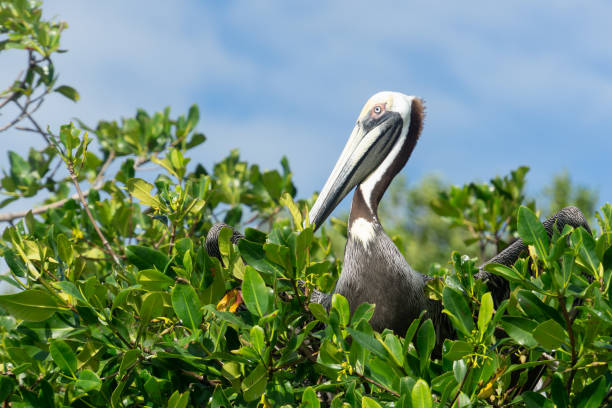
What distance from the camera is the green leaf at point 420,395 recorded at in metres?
1.71

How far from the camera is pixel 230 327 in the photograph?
7.13 feet

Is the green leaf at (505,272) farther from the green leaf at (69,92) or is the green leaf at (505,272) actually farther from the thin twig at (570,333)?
the green leaf at (69,92)

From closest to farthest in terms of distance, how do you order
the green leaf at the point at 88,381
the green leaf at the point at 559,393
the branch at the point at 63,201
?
1. the green leaf at the point at 559,393
2. the green leaf at the point at 88,381
3. the branch at the point at 63,201

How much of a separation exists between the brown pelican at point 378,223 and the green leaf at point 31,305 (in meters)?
1.59

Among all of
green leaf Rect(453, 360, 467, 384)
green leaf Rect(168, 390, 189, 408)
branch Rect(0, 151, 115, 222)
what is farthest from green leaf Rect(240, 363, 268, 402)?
branch Rect(0, 151, 115, 222)

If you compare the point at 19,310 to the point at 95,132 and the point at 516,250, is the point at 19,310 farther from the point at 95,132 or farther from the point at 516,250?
the point at 95,132

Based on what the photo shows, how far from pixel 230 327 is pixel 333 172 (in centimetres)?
204

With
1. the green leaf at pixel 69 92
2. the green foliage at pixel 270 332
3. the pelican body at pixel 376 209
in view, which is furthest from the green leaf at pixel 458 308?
the green leaf at pixel 69 92

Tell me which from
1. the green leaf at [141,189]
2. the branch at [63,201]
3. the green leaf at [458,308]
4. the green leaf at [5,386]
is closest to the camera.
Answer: the green leaf at [458,308]

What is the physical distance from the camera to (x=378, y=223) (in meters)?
3.60

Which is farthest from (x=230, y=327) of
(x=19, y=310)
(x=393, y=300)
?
(x=393, y=300)

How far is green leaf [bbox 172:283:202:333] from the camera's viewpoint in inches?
81.5

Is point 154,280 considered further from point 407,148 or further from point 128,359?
point 407,148

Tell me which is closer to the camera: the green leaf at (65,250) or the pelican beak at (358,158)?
the green leaf at (65,250)
